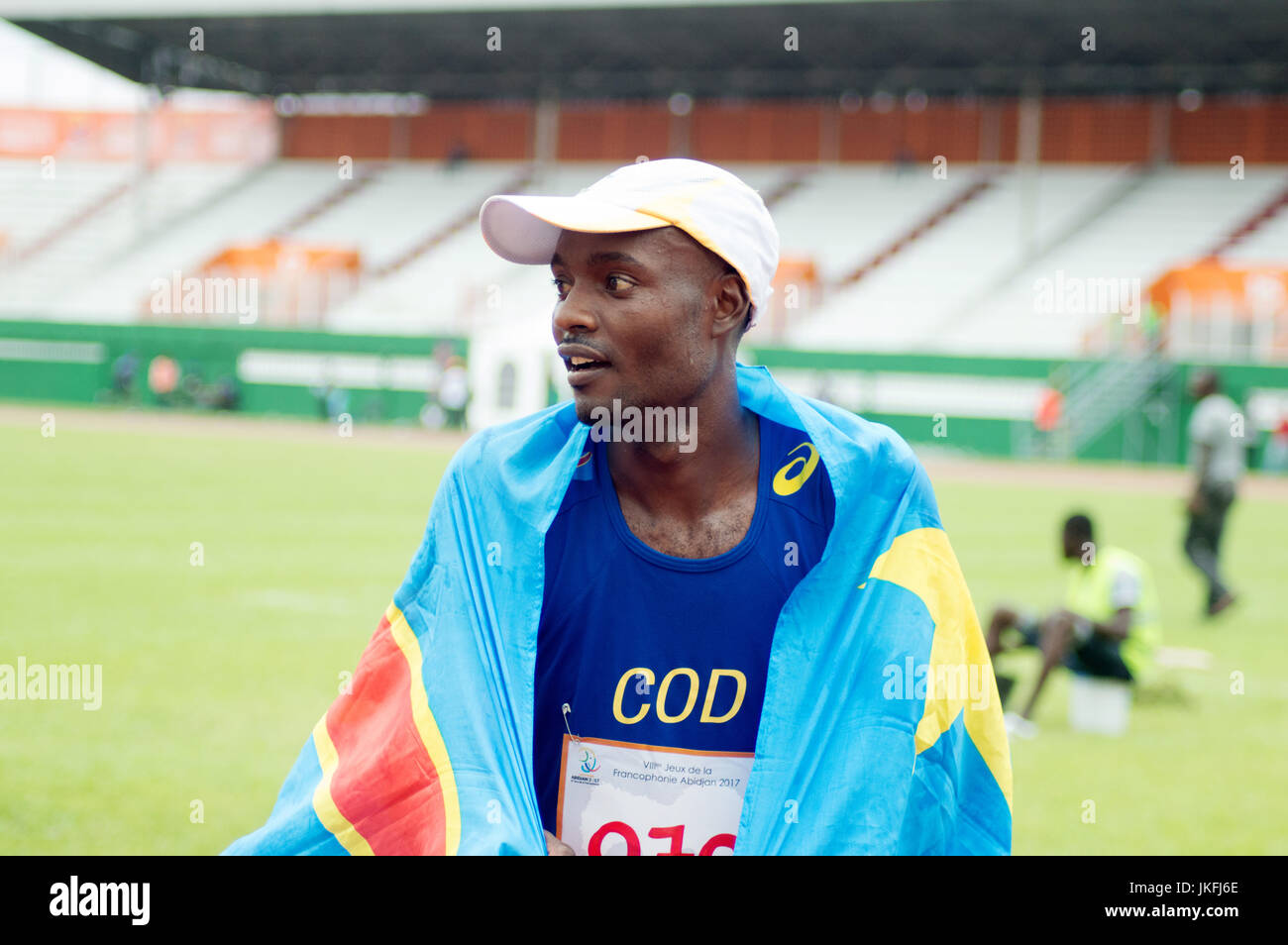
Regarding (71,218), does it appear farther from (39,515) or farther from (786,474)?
(786,474)

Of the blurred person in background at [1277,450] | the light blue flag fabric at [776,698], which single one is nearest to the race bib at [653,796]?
the light blue flag fabric at [776,698]

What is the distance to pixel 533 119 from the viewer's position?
4525cm

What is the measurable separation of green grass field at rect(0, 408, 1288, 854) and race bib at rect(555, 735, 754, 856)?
10.2 ft

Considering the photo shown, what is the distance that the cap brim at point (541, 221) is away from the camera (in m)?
2.79

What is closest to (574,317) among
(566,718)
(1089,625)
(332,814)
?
(566,718)

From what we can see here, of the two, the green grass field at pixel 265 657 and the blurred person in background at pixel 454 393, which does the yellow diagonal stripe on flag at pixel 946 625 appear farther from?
the blurred person in background at pixel 454 393

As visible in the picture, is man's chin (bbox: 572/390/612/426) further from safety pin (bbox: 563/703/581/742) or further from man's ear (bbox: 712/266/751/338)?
safety pin (bbox: 563/703/581/742)

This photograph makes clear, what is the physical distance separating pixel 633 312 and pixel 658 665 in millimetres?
692

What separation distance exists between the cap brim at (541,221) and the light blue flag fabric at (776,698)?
0.43m

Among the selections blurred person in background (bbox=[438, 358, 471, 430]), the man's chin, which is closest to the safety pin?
the man's chin

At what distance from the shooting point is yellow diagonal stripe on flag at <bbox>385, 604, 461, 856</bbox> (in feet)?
8.94

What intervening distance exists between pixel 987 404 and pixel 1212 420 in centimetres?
1725

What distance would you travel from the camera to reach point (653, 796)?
2.95m

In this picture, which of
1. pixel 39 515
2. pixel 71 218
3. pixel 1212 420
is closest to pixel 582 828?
pixel 1212 420
